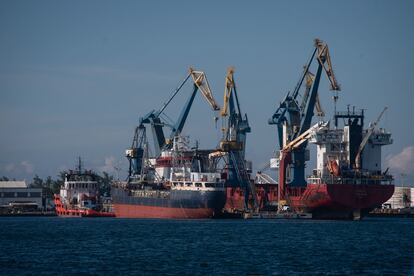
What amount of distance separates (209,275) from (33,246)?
23.2m

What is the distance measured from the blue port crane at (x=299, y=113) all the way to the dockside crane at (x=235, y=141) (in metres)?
4.87

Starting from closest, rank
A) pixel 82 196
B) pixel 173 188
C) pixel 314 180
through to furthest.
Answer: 1. pixel 314 180
2. pixel 173 188
3. pixel 82 196

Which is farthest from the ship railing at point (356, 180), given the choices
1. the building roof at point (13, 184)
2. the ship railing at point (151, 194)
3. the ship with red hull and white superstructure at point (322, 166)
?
the building roof at point (13, 184)

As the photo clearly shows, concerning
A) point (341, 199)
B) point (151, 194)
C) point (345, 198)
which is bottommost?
point (341, 199)

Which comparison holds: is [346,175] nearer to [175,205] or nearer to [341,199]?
[341,199]

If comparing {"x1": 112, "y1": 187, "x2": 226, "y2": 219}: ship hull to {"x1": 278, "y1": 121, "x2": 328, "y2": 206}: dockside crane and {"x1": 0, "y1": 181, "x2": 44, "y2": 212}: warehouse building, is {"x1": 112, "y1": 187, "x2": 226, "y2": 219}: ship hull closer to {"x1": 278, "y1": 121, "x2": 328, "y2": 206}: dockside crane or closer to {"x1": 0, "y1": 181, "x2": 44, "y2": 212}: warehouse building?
{"x1": 278, "y1": 121, "x2": 328, "y2": 206}: dockside crane

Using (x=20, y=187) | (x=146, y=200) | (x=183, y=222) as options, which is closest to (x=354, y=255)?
(x=183, y=222)

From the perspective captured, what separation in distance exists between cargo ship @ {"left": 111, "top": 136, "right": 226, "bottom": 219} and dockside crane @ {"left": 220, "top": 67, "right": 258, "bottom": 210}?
3376 mm

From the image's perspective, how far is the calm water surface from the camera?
57344 mm

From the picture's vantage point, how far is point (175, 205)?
118 meters

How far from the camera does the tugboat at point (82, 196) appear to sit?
139500 mm

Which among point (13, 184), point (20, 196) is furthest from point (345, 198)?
point (13, 184)

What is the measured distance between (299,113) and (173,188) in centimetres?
2039

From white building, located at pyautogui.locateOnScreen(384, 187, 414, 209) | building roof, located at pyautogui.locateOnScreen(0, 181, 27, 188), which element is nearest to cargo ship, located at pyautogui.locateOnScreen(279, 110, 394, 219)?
white building, located at pyautogui.locateOnScreen(384, 187, 414, 209)
